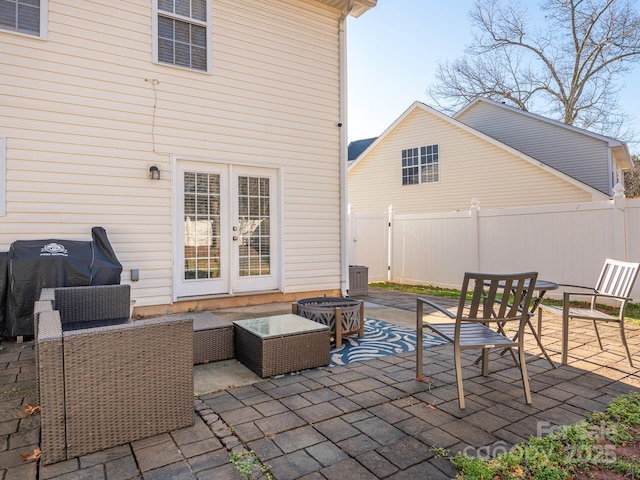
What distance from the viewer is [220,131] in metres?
5.85

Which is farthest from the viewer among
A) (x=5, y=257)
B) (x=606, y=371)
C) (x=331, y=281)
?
(x=331, y=281)

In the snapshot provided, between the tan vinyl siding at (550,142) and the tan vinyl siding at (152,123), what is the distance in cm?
846

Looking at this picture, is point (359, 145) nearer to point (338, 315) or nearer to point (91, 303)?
point (338, 315)

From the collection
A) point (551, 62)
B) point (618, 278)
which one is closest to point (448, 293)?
point (618, 278)

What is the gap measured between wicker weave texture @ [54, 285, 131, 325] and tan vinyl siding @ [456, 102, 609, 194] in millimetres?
12459

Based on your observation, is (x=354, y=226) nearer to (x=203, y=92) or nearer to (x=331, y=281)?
(x=331, y=281)

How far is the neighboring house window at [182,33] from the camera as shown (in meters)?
5.43

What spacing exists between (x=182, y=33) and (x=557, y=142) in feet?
36.6

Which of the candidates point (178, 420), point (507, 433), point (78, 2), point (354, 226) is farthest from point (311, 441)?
point (354, 226)

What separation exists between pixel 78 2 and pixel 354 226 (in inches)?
262

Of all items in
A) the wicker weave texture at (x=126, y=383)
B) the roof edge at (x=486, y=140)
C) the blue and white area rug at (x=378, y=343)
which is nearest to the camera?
the wicker weave texture at (x=126, y=383)
